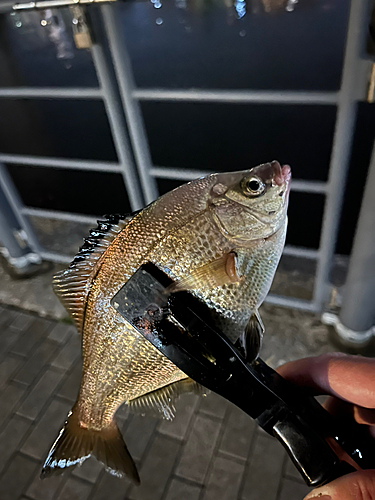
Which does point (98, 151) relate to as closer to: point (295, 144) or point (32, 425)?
point (295, 144)

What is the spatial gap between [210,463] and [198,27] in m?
19.9

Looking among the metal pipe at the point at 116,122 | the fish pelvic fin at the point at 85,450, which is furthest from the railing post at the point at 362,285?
the fish pelvic fin at the point at 85,450

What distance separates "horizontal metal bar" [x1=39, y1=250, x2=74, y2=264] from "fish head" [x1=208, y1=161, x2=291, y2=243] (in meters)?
2.23

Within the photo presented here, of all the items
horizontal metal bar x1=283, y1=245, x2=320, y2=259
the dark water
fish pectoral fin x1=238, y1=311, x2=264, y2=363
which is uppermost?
fish pectoral fin x1=238, y1=311, x2=264, y2=363

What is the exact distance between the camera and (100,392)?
3.47 feet

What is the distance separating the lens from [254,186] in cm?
85

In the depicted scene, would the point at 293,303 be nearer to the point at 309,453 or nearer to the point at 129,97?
the point at 309,453

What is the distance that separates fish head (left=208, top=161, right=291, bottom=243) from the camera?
0.85m

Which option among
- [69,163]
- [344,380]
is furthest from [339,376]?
[69,163]

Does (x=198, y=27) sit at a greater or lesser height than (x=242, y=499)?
lesser

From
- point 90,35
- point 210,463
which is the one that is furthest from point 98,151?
point 210,463

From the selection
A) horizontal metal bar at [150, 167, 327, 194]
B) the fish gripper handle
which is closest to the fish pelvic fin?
the fish gripper handle

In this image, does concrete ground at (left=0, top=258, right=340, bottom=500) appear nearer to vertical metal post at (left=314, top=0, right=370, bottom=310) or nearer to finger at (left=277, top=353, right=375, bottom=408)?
vertical metal post at (left=314, top=0, right=370, bottom=310)

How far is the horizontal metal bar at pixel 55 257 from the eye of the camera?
2.88 metres
